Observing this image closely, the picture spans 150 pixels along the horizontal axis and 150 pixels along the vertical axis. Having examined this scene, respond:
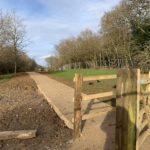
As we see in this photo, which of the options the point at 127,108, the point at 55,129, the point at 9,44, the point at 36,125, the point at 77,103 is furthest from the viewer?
the point at 9,44

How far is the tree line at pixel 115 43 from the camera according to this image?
75.3ft

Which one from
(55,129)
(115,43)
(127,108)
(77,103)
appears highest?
(115,43)

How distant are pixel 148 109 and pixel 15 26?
31.8 meters

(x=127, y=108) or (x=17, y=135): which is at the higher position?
(x=127, y=108)

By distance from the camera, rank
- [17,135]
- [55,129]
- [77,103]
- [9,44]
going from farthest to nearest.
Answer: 1. [9,44]
2. [55,129]
3. [17,135]
4. [77,103]

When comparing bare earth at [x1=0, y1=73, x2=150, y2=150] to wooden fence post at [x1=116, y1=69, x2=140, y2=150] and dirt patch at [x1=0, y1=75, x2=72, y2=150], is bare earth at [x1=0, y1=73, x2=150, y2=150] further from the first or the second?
wooden fence post at [x1=116, y1=69, x2=140, y2=150]

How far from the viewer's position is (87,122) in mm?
7098

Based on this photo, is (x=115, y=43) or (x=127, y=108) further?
(x=115, y=43)

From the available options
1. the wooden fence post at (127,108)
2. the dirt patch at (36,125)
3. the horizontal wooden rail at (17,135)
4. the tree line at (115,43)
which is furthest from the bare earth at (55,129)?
the tree line at (115,43)

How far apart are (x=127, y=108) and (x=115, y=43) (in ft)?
133

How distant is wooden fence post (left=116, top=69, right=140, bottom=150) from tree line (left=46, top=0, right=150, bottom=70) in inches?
667

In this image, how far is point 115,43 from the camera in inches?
1668

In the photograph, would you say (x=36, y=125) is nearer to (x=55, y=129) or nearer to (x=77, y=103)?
(x=55, y=129)

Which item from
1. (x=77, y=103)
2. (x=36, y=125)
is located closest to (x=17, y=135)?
(x=36, y=125)
